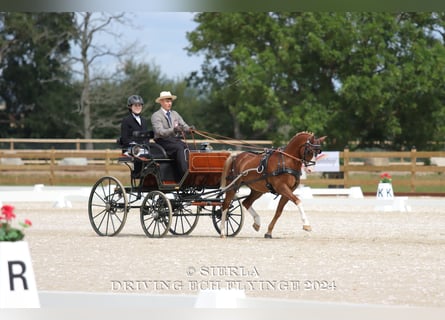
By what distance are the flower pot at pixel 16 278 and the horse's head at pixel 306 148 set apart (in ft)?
21.2

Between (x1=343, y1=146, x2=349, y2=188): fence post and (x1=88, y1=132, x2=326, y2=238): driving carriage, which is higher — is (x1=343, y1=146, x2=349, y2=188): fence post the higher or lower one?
the lower one

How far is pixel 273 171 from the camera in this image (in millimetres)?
12758

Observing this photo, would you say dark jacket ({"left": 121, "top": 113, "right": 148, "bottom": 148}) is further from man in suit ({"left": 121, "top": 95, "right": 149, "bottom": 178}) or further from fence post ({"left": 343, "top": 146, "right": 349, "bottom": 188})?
fence post ({"left": 343, "top": 146, "right": 349, "bottom": 188})

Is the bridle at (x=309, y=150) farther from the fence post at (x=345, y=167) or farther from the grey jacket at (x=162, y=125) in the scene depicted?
the fence post at (x=345, y=167)

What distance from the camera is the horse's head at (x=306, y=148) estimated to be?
1265cm

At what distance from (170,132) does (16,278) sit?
6.25m

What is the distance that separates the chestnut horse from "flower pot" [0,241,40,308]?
632 cm

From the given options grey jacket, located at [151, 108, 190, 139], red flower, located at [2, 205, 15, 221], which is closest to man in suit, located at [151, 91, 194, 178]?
grey jacket, located at [151, 108, 190, 139]

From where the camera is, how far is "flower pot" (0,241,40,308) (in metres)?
6.44

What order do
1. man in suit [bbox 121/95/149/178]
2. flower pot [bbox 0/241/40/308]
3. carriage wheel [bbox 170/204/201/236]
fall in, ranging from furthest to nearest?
man in suit [bbox 121/95/149/178] < carriage wheel [bbox 170/204/201/236] < flower pot [bbox 0/241/40/308]

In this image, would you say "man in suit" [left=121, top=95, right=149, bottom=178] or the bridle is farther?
"man in suit" [left=121, top=95, right=149, bottom=178]

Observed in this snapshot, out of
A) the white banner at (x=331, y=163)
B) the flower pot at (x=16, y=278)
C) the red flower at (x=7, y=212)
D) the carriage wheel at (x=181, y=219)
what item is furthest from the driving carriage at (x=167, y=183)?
the white banner at (x=331, y=163)

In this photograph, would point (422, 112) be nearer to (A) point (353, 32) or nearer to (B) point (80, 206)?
(A) point (353, 32)

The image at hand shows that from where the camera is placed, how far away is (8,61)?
41188mm
